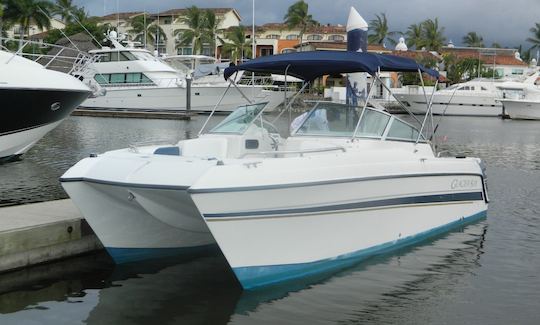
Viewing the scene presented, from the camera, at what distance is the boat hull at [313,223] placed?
675 cm

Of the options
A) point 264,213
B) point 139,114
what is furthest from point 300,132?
point 139,114

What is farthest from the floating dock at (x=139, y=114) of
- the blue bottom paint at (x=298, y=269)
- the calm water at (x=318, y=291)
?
the blue bottom paint at (x=298, y=269)

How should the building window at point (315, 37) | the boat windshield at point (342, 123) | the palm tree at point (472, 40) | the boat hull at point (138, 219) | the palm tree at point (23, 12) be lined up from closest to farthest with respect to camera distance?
the boat hull at point (138, 219)
the boat windshield at point (342, 123)
the palm tree at point (23, 12)
the building window at point (315, 37)
the palm tree at point (472, 40)

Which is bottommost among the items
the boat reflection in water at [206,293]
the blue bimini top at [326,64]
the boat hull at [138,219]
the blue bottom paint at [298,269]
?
the boat reflection in water at [206,293]

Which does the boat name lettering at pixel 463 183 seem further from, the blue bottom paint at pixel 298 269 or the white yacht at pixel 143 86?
the white yacht at pixel 143 86

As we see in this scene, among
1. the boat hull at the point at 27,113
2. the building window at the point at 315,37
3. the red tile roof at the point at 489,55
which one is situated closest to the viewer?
the boat hull at the point at 27,113

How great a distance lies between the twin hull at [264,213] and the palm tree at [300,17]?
71.9 metres

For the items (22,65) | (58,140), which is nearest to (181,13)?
(58,140)

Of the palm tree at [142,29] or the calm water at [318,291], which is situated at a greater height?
the palm tree at [142,29]

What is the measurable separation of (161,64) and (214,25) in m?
39.9

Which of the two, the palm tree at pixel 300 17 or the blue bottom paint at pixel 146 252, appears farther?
the palm tree at pixel 300 17

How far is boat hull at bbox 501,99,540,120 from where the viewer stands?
52.2 metres

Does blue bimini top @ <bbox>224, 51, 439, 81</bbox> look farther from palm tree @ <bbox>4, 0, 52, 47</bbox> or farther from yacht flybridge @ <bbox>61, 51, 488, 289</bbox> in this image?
palm tree @ <bbox>4, 0, 52, 47</bbox>

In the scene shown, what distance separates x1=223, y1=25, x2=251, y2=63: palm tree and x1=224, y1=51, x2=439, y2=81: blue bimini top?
68197 mm
